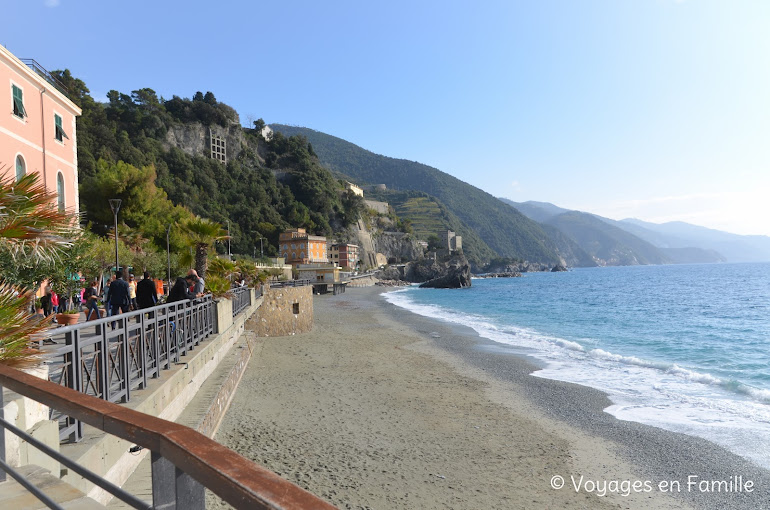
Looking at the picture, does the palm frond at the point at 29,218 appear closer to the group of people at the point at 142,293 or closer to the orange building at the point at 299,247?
the group of people at the point at 142,293

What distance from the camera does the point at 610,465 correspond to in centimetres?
852

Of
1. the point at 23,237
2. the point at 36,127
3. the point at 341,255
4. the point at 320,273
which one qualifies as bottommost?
the point at 320,273

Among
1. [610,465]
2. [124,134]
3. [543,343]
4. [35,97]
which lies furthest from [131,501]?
[124,134]

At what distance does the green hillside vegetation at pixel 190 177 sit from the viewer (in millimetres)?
37469

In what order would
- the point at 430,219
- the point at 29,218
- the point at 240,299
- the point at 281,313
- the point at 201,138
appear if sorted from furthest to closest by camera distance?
the point at 430,219, the point at 201,138, the point at 281,313, the point at 240,299, the point at 29,218

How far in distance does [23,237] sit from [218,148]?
308 feet

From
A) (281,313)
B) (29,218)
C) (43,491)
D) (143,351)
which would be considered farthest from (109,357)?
(281,313)

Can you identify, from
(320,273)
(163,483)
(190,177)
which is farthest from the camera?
(190,177)

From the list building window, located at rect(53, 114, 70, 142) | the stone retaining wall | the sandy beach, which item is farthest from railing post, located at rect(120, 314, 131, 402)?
building window, located at rect(53, 114, 70, 142)

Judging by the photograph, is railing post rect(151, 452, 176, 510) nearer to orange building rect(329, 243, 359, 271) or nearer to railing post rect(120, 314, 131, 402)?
A: railing post rect(120, 314, 131, 402)

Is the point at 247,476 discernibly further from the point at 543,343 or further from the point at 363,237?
the point at 363,237

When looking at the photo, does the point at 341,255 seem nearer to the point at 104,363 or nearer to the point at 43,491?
the point at 104,363

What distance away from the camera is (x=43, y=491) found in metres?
2.36

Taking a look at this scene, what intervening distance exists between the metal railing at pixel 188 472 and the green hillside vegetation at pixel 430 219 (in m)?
147
